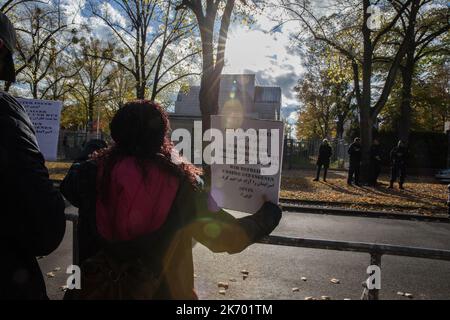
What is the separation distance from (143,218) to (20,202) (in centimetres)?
53

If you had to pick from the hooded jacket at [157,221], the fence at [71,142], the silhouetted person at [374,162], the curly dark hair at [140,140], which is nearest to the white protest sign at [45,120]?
the hooded jacket at [157,221]

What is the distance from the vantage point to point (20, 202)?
48.3 inches

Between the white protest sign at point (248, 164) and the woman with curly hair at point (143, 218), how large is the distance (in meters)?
0.22

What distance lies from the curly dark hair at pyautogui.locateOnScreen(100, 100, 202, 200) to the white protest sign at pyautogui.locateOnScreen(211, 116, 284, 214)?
1.25 feet

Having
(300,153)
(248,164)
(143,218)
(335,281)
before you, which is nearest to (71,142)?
(300,153)

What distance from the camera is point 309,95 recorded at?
160 feet

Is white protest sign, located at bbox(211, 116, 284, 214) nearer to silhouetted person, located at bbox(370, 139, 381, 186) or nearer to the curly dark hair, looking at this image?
the curly dark hair

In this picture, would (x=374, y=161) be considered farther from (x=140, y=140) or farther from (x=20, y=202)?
(x=20, y=202)

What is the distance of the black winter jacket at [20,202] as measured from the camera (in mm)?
1217

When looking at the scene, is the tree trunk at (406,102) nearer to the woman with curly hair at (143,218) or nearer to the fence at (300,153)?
the fence at (300,153)

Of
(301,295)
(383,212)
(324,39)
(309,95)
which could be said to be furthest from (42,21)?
(309,95)

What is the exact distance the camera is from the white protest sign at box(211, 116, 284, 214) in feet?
6.52

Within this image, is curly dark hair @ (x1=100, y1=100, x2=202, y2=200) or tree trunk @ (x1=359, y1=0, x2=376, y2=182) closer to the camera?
curly dark hair @ (x1=100, y1=100, x2=202, y2=200)

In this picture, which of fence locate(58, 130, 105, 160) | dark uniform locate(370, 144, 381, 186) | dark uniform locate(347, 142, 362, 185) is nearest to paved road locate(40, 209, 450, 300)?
dark uniform locate(347, 142, 362, 185)
